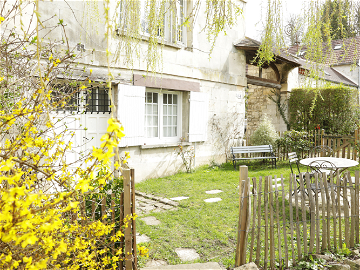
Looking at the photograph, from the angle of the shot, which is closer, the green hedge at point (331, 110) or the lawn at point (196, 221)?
the lawn at point (196, 221)

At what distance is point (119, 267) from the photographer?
244 cm

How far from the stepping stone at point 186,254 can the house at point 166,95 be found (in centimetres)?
220

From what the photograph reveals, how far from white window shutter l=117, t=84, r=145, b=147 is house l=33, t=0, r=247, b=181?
0.02 metres

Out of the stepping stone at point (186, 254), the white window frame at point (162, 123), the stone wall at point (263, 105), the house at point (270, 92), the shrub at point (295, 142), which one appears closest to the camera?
the stepping stone at point (186, 254)

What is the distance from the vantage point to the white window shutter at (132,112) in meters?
6.08

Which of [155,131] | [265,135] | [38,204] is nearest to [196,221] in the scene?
[38,204]

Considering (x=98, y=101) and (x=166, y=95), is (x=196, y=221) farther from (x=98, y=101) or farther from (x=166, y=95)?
(x=166, y=95)

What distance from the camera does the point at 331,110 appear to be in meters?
10.5

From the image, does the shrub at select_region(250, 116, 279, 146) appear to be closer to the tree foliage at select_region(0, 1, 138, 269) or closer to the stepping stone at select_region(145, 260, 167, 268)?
the stepping stone at select_region(145, 260, 167, 268)

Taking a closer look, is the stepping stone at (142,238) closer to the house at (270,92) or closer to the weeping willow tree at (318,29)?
the weeping willow tree at (318,29)

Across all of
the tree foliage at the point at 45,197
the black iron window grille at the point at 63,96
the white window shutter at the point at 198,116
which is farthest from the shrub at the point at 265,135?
the tree foliage at the point at 45,197

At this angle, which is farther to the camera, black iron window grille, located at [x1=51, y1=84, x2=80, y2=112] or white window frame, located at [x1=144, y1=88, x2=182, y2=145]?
white window frame, located at [x1=144, y1=88, x2=182, y2=145]

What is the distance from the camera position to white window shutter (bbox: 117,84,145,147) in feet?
19.9

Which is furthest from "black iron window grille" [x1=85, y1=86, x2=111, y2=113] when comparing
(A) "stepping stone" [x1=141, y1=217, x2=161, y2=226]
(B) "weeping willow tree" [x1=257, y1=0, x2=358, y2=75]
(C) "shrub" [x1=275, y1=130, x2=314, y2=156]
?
(C) "shrub" [x1=275, y1=130, x2=314, y2=156]
